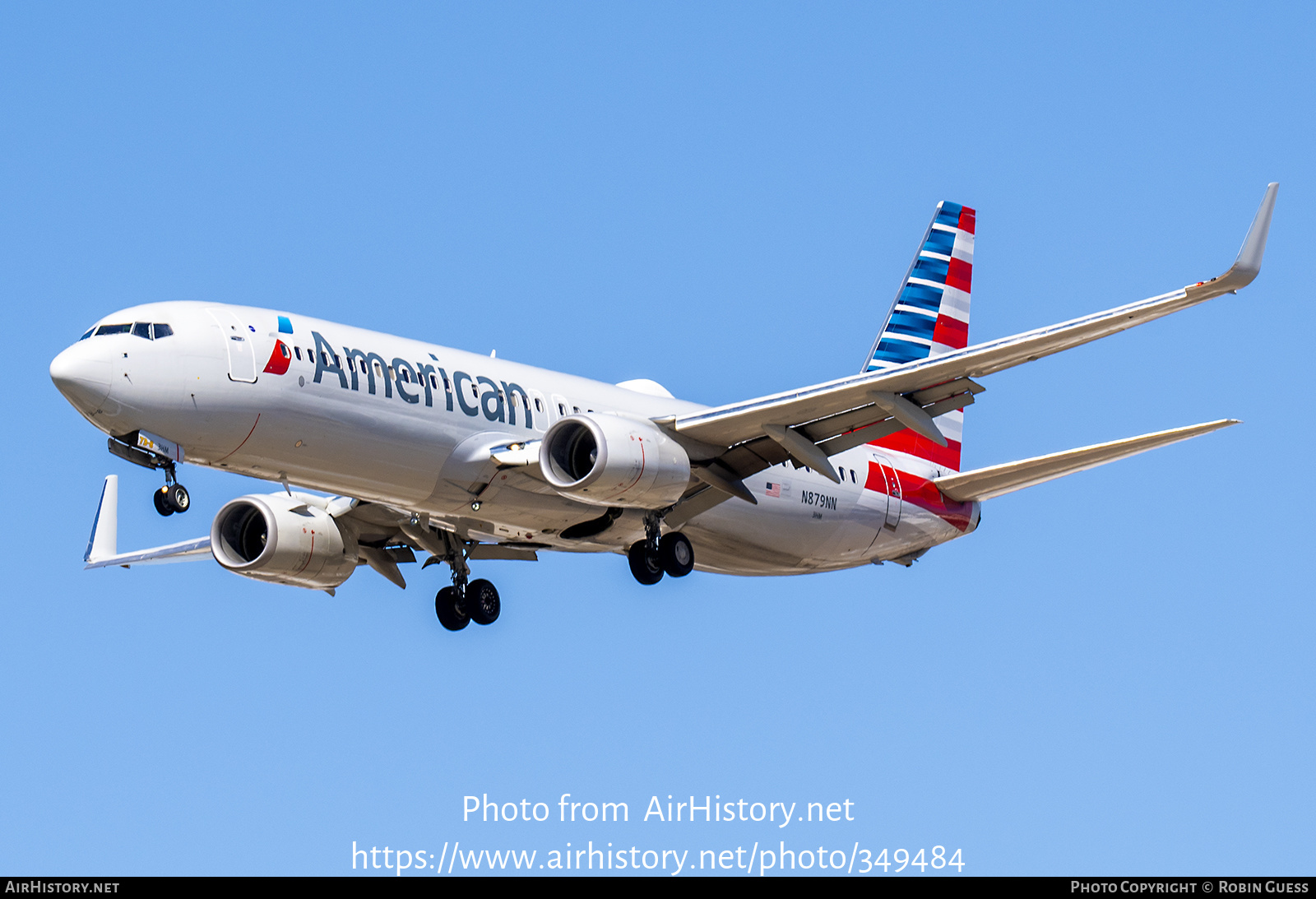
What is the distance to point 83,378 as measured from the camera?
93.6 feet

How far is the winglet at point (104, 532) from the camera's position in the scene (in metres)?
43.2

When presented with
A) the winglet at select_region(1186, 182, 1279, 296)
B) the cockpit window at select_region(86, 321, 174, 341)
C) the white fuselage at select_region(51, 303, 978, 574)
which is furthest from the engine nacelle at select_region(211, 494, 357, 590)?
the winglet at select_region(1186, 182, 1279, 296)

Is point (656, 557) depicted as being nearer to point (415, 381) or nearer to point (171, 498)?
point (415, 381)

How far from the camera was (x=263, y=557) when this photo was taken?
36.2m

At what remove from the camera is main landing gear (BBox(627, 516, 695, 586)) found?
3481 cm

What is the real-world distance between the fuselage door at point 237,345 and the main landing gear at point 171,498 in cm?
205

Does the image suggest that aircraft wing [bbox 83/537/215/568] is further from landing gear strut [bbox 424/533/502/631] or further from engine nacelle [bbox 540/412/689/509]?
engine nacelle [bbox 540/412/689/509]

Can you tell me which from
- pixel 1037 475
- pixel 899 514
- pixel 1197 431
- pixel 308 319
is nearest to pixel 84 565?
pixel 308 319

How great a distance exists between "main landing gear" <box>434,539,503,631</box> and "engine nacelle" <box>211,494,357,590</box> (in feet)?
7.73

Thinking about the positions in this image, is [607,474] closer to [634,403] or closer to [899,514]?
[634,403]

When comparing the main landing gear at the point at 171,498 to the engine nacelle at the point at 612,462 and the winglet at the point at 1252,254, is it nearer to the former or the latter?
the engine nacelle at the point at 612,462

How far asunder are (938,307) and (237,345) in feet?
69.8

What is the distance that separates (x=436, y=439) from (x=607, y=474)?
3183 millimetres

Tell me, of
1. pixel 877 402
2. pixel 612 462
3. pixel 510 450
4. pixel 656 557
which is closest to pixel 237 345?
pixel 510 450
